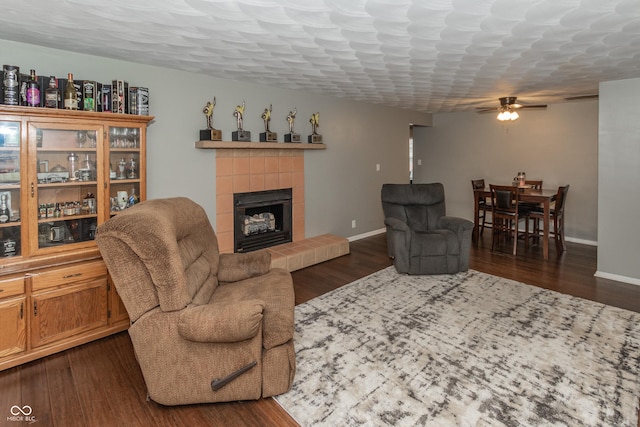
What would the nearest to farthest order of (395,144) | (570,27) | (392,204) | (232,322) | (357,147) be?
(232,322)
(570,27)
(392,204)
(357,147)
(395,144)

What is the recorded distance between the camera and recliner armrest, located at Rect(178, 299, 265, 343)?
6.02ft

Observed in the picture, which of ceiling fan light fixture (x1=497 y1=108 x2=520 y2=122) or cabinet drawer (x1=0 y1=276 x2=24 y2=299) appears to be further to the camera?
ceiling fan light fixture (x1=497 y1=108 x2=520 y2=122)

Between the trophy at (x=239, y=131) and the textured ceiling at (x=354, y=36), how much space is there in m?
0.39

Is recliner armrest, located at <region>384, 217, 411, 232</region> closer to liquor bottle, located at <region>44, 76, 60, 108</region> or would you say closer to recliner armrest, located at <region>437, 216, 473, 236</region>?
recliner armrest, located at <region>437, 216, 473, 236</region>

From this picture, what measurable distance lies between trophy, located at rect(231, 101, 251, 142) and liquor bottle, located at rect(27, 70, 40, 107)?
1818 millimetres

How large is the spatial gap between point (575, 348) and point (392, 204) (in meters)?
2.53

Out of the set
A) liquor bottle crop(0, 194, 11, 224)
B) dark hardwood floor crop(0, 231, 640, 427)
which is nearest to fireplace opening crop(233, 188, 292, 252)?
dark hardwood floor crop(0, 231, 640, 427)

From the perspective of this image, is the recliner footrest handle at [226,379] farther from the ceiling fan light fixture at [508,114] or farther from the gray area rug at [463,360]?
the ceiling fan light fixture at [508,114]

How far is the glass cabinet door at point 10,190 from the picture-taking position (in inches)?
96.0

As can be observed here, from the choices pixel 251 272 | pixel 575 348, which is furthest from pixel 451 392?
pixel 251 272

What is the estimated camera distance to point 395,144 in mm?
6555

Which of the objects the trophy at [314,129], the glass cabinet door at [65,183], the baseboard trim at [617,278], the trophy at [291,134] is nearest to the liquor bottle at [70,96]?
the glass cabinet door at [65,183]

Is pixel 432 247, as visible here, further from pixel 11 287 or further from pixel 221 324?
pixel 11 287

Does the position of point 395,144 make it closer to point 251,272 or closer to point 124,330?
point 251,272
